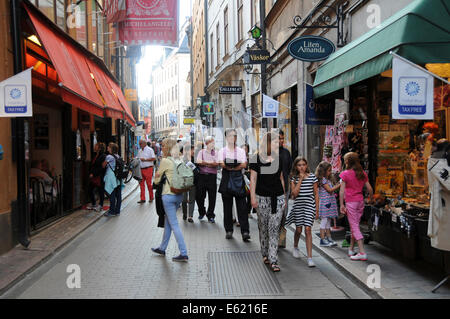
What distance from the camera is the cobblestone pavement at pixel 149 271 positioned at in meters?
5.27

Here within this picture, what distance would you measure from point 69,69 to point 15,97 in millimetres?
2423

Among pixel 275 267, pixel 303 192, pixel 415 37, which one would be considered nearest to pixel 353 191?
pixel 303 192

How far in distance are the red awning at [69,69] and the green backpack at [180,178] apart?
8.14 ft

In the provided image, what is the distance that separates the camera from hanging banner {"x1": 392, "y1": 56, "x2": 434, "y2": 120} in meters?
5.04

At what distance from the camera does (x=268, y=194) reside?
6379 mm

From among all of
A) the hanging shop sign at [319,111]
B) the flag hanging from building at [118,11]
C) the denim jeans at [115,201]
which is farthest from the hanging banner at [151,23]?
the hanging shop sign at [319,111]

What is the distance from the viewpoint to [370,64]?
651 centimetres

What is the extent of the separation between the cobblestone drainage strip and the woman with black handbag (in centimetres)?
107

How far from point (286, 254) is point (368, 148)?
3.27 metres

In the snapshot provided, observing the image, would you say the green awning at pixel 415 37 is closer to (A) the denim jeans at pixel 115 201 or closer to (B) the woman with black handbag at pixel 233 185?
(B) the woman with black handbag at pixel 233 185

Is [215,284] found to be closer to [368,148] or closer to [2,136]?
[2,136]

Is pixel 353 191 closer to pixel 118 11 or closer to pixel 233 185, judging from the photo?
pixel 233 185

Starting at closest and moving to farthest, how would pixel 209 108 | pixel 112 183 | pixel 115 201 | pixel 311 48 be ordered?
1. pixel 311 48
2. pixel 112 183
3. pixel 115 201
4. pixel 209 108
